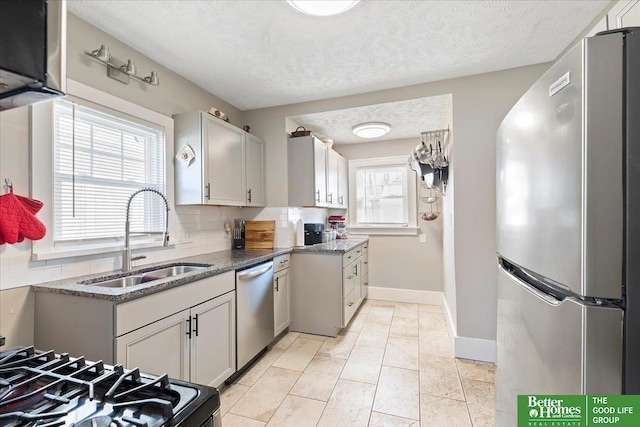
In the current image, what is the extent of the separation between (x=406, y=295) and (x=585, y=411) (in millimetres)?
3639

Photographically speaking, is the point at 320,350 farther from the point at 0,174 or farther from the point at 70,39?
the point at 70,39

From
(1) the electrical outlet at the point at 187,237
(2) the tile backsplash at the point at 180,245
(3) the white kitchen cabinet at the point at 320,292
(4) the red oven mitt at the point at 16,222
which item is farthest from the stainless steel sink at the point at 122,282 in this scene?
(3) the white kitchen cabinet at the point at 320,292

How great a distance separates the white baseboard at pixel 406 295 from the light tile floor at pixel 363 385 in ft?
3.13

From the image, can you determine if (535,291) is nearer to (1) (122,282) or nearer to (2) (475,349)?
(2) (475,349)

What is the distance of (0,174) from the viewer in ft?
4.69

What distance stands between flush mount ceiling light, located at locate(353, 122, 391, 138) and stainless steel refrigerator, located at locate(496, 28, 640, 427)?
8.59 ft

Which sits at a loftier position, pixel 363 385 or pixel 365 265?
pixel 365 265

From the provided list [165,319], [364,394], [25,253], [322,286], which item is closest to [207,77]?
[25,253]

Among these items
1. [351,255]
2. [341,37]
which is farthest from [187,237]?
[341,37]

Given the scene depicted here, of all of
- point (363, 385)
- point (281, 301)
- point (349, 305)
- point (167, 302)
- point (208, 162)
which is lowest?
point (363, 385)

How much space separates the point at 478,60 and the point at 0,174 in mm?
3242

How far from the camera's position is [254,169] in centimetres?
323

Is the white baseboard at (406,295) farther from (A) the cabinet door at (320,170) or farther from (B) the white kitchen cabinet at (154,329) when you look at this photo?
(B) the white kitchen cabinet at (154,329)

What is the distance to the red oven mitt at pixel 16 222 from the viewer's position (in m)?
1.32
